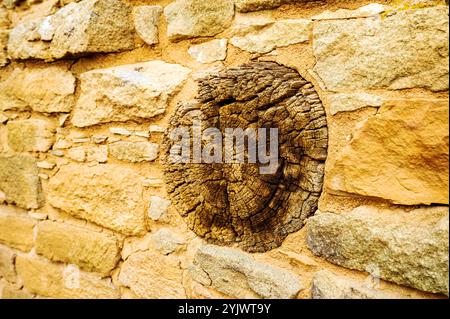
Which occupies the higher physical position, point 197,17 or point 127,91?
point 197,17

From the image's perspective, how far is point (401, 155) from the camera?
2.53ft

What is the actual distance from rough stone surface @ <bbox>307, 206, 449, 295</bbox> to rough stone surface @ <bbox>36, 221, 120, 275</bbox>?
86 centimetres

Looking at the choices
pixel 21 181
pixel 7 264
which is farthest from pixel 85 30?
pixel 7 264

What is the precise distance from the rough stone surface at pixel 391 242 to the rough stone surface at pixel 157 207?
0.54 m

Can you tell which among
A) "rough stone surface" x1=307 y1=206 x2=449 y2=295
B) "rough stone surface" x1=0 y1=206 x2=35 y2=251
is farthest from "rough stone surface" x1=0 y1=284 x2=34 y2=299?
"rough stone surface" x1=307 y1=206 x2=449 y2=295

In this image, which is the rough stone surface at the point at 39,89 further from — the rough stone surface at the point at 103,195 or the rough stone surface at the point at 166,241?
the rough stone surface at the point at 166,241

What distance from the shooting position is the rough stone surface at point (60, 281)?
4.60 feet

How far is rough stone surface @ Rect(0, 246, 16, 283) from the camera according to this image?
1.71m

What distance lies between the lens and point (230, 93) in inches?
39.2

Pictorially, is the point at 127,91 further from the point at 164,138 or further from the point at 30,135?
the point at 30,135

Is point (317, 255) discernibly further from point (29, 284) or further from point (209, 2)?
point (29, 284)

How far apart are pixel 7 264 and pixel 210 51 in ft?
5.03

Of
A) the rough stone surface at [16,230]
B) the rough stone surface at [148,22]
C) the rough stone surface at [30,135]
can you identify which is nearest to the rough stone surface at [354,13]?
the rough stone surface at [148,22]

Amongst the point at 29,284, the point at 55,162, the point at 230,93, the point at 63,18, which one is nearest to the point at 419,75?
the point at 230,93
